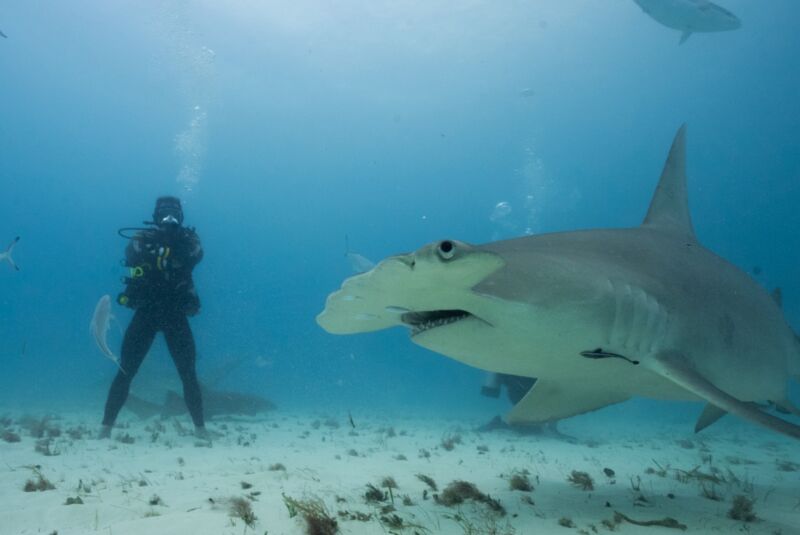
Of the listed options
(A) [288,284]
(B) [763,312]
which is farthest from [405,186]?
(B) [763,312]

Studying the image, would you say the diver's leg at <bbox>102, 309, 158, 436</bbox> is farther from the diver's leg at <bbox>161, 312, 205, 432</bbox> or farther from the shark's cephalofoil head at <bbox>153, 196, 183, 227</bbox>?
the shark's cephalofoil head at <bbox>153, 196, 183, 227</bbox>

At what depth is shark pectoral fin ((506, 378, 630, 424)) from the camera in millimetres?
4113

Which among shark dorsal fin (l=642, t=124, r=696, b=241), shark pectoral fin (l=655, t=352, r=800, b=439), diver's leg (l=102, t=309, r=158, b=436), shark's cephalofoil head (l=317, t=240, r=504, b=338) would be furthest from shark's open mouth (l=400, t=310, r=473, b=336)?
diver's leg (l=102, t=309, r=158, b=436)

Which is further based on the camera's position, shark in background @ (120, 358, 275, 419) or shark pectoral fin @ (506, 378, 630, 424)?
shark in background @ (120, 358, 275, 419)

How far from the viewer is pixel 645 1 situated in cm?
1286

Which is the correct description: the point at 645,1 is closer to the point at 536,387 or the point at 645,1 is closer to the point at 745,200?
the point at 536,387

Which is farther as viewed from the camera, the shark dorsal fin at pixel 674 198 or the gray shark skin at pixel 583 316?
the shark dorsal fin at pixel 674 198

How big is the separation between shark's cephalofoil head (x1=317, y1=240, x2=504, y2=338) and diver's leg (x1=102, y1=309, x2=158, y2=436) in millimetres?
5839

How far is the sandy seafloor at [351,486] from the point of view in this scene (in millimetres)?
2908

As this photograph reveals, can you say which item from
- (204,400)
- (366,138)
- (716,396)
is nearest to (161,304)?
(204,400)

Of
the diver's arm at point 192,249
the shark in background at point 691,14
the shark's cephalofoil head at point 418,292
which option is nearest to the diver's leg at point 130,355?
the diver's arm at point 192,249

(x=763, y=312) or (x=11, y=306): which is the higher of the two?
(x=11, y=306)

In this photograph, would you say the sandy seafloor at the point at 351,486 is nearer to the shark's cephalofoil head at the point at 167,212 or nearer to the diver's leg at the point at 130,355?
the diver's leg at the point at 130,355

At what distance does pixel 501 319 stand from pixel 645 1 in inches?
568
